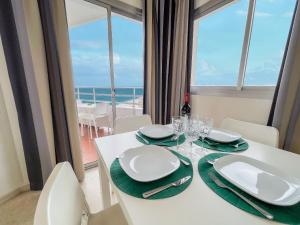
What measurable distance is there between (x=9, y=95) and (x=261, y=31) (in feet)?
7.81

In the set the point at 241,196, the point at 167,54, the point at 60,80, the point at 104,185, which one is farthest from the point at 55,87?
the point at 241,196

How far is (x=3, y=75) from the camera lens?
3.94ft

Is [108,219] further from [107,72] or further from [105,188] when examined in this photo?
[107,72]

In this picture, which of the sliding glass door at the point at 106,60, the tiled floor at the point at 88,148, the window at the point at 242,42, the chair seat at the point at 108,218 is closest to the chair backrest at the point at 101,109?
the sliding glass door at the point at 106,60

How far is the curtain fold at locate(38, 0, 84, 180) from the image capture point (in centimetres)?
122

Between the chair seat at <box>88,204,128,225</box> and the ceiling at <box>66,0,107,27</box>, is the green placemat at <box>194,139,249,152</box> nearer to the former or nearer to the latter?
the chair seat at <box>88,204,128,225</box>

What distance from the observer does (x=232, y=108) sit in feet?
5.09

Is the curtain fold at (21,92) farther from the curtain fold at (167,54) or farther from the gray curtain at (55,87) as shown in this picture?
the curtain fold at (167,54)

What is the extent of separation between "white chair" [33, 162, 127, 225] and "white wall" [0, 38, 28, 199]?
3.83 ft

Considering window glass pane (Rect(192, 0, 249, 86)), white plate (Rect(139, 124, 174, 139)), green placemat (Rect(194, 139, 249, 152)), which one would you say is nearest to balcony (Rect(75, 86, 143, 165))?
window glass pane (Rect(192, 0, 249, 86))

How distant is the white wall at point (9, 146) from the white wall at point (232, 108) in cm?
201

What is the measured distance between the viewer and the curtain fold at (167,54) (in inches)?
74.0

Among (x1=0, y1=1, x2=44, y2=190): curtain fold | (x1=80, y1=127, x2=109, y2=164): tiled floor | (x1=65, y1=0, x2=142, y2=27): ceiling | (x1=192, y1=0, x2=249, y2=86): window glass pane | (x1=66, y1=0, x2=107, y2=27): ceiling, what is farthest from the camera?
(x1=66, y1=0, x2=107, y2=27): ceiling

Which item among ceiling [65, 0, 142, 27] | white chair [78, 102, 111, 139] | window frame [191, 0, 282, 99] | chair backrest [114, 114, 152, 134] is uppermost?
ceiling [65, 0, 142, 27]
